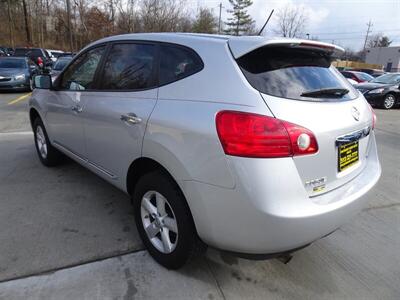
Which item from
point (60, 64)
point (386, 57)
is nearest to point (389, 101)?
point (60, 64)

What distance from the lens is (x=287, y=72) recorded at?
6.88 feet

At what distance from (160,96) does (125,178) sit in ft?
2.81

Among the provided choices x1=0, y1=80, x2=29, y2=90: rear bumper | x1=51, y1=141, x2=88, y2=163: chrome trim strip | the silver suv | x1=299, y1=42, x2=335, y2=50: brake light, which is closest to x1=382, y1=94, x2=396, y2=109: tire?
the silver suv

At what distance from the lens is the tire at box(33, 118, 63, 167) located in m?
4.37

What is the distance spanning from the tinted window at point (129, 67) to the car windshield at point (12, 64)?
39.8ft

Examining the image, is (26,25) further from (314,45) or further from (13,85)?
(314,45)

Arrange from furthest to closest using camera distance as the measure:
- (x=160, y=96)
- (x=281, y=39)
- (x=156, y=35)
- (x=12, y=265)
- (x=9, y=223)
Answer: (x=9, y=223) → (x=156, y=35) → (x=12, y=265) → (x=160, y=96) → (x=281, y=39)

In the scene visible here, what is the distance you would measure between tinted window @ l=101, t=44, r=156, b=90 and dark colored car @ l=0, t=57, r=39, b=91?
36.4ft

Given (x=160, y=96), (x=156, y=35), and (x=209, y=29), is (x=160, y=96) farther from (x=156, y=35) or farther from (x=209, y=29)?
(x=209, y=29)

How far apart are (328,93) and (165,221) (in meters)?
1.48

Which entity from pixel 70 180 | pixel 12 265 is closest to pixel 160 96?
pixel 12 265

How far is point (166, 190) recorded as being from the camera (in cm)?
222

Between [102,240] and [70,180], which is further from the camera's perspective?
[70,180]

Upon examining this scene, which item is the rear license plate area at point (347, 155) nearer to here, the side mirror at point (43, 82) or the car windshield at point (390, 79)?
the side mirror at point (43, 82)
